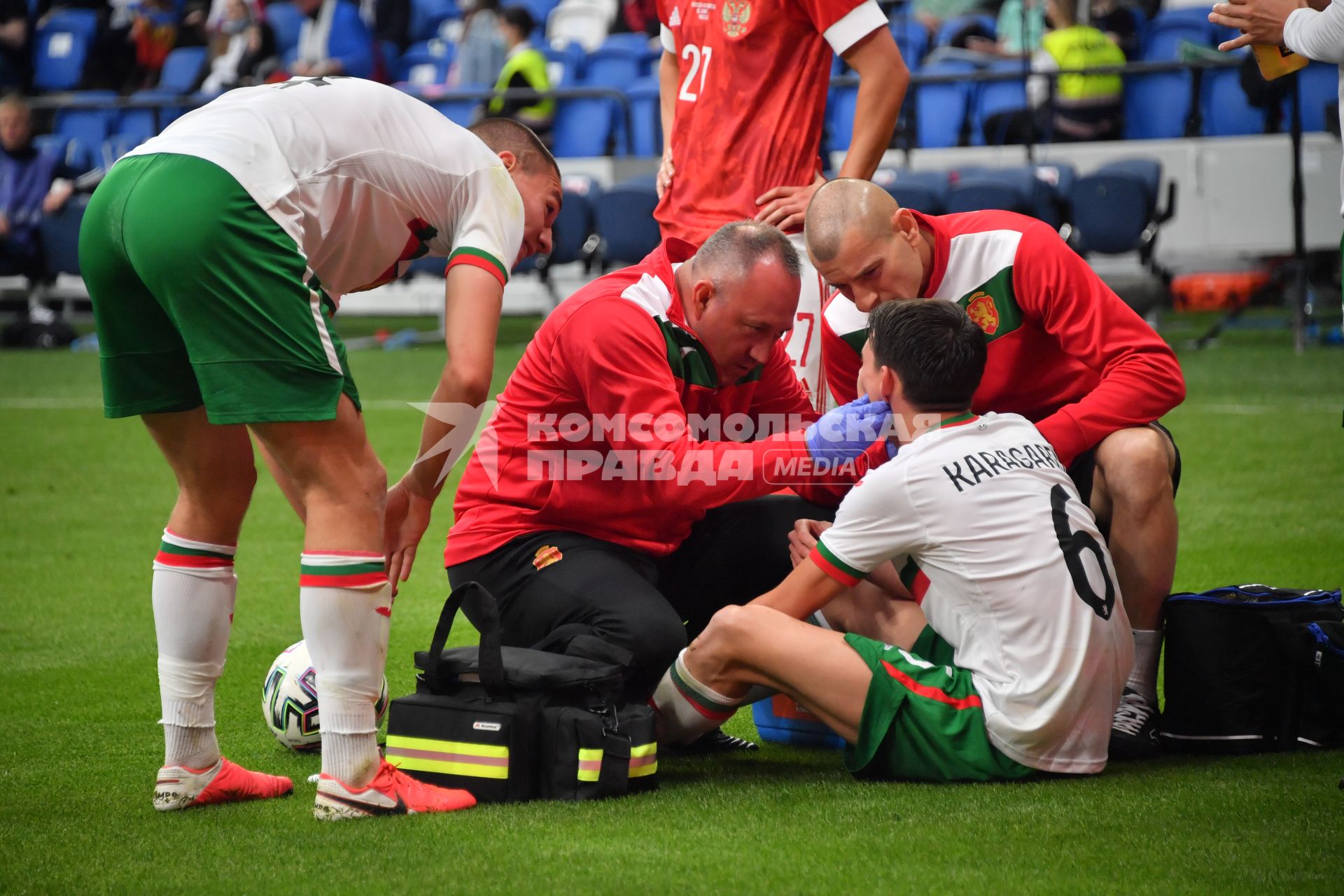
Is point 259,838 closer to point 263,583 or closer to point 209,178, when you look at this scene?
point 209,178

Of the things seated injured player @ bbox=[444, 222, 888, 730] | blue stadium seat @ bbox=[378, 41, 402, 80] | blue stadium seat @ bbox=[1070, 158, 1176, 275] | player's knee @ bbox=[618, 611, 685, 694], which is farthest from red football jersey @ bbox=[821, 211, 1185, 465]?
blue stadium seat @ bbox=[378, 41, 402, 80]

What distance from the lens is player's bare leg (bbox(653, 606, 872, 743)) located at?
9.89ft

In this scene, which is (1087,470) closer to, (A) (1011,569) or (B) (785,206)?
(A) (1011,569)

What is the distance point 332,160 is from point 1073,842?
6.23 ft

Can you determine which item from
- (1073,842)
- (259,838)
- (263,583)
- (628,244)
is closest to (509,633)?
(259,838)

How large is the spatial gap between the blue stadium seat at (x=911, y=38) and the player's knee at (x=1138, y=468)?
32.5 feet

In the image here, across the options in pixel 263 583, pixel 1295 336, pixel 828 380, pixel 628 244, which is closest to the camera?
pixel 828 380

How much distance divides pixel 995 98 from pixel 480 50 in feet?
15.9

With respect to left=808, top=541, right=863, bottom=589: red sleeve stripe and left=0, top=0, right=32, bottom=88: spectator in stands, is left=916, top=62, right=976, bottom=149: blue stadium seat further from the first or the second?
left=808, top=541, right=863, bottom=589: red sleeve stripe

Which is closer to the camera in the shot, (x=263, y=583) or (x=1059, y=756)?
(x=1059, y=756)

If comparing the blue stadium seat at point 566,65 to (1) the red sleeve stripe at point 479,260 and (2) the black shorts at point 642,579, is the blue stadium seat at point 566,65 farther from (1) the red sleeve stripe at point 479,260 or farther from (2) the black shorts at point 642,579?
(1) the red sleeve stripe at point 479,260

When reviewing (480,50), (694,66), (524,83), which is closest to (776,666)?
(694,66)

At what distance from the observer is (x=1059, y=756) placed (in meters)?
3.03

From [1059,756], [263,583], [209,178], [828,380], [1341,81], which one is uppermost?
[1341,81]
